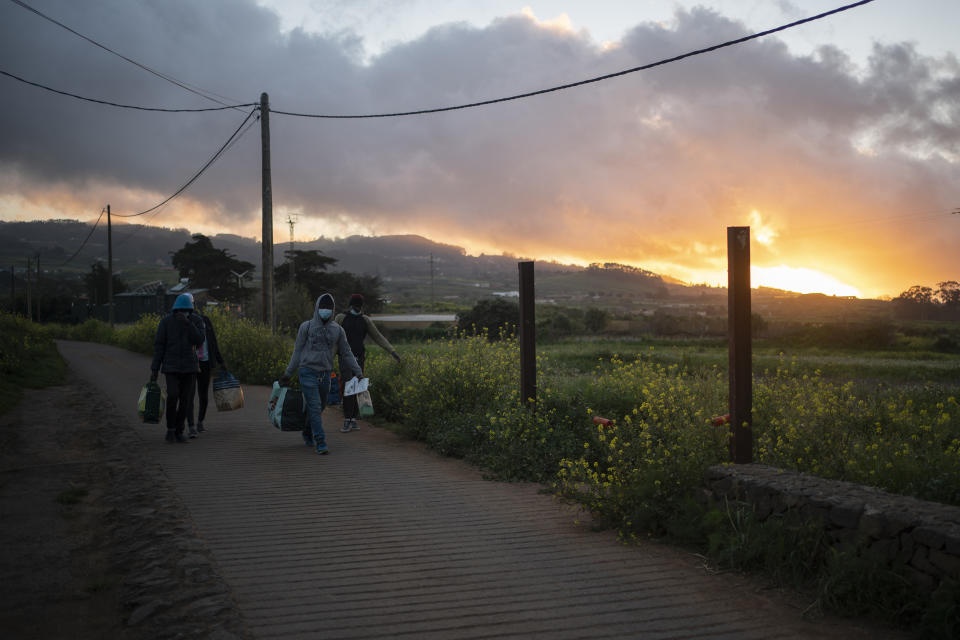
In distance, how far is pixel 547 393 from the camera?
1066cm

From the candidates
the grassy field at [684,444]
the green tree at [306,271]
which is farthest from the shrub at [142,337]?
the green tree at [306,271]

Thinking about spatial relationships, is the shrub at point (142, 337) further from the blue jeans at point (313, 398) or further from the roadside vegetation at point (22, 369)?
the blue jeans at point (313, 398)

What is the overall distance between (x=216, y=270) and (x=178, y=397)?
65.2 meters

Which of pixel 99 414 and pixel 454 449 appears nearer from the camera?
pixel 454 449

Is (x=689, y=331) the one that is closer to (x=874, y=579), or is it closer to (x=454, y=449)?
(x=454, y=449)

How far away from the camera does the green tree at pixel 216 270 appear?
2813 inches

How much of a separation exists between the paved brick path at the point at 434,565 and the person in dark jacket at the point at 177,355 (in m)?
1.63

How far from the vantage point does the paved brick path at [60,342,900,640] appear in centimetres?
445

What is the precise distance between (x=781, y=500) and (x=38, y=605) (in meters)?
5.15

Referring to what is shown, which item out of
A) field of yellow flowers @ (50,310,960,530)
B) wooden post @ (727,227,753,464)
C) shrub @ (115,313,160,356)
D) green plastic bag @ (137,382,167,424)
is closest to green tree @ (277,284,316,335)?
shrub @ (115,313,160,356)

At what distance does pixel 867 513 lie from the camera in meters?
4.82

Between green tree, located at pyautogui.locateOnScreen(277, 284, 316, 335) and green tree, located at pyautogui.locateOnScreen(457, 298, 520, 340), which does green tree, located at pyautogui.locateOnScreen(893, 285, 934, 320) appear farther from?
green tree, located at pyautogui.locateOnScreen(277, 284, 316, 335)

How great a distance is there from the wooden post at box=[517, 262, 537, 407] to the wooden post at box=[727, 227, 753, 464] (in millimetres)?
3859

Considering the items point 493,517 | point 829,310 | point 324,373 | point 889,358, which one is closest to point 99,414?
point 324,373
